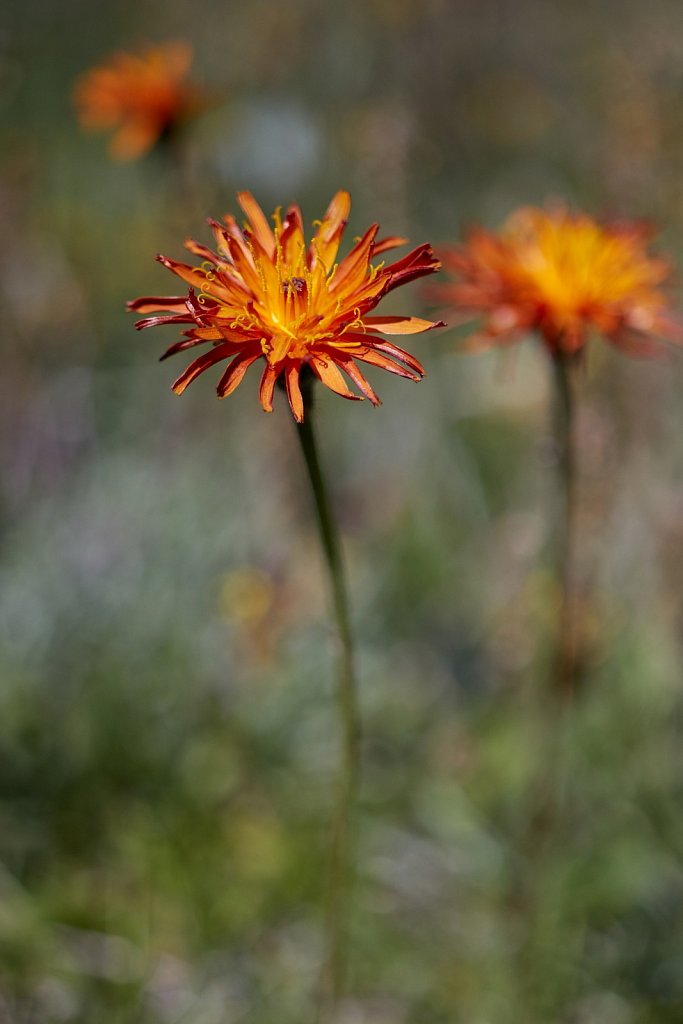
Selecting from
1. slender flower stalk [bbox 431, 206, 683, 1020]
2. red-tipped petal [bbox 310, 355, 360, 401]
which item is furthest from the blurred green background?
red-tipped petal [bbox 310, 355, 360, 401]

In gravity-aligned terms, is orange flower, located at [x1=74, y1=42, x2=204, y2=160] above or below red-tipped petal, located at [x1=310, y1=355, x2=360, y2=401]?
above

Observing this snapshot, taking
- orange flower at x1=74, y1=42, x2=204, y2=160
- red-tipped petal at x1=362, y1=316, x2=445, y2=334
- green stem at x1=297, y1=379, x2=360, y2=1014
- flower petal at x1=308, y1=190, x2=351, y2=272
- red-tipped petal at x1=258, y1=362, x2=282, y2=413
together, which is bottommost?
green stem at x1=297, y1=379, x2=360, y2=1014

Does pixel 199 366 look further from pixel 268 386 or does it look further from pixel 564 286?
pixel 564 286

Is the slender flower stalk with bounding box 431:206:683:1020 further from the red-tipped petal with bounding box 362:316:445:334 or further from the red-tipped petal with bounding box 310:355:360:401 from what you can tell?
the red-tipped petal with bounding box 310:355:360:401

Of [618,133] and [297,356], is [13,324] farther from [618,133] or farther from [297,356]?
[297,356]

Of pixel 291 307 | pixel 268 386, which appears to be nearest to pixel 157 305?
pixel 291 307

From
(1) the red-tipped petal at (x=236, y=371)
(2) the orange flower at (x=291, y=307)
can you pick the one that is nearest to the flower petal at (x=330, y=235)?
(2) the orange flower at (x=291, y=307)

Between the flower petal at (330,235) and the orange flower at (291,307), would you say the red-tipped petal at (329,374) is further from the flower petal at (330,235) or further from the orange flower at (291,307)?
the flower petal at (330,235)
